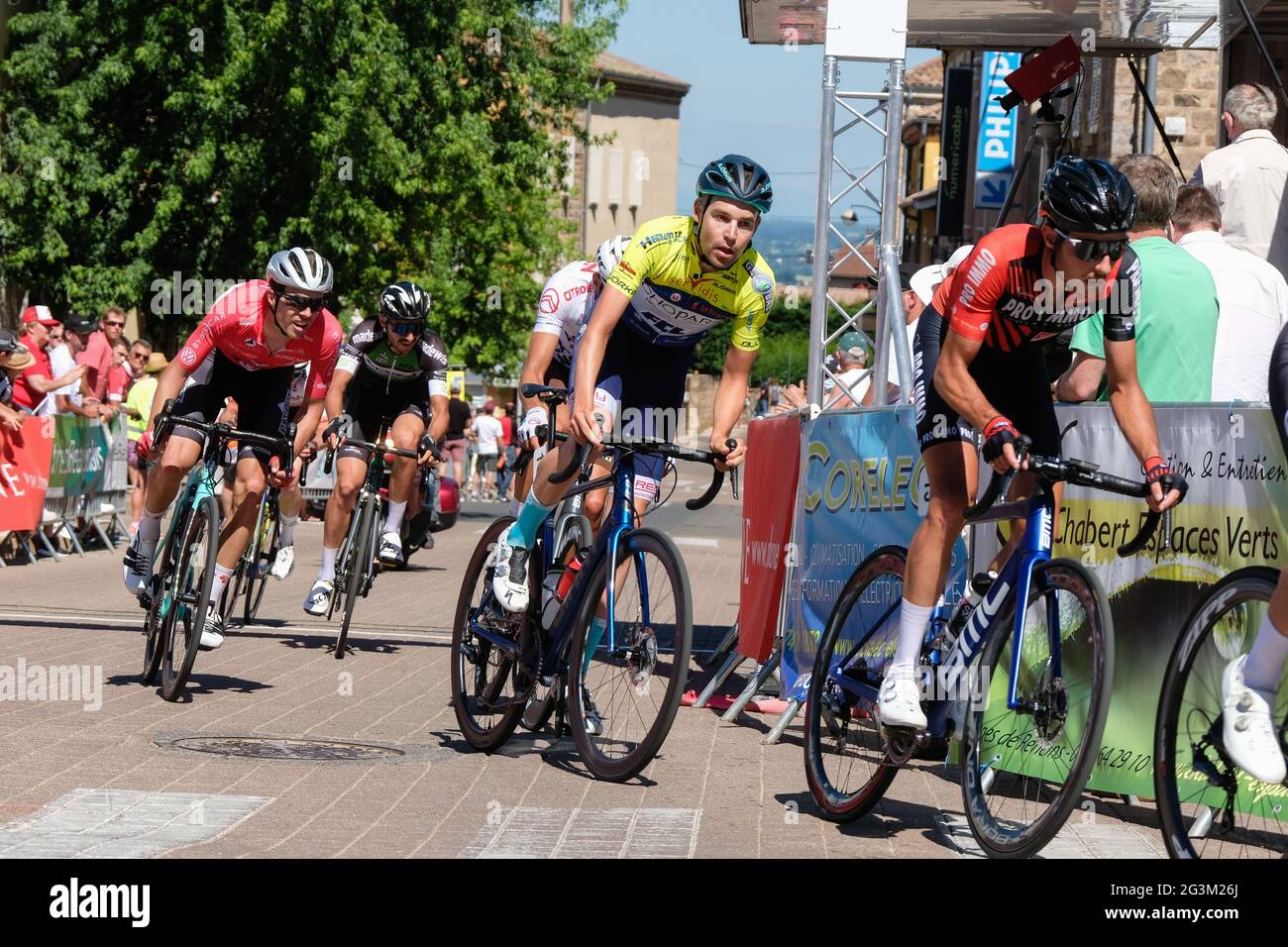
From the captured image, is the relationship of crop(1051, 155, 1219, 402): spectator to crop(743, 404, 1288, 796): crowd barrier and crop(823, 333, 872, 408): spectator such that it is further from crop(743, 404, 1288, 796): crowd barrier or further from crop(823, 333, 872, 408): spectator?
crop(823, 333, 872, 408): spectator

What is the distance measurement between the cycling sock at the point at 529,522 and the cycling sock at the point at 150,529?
8.44 ft

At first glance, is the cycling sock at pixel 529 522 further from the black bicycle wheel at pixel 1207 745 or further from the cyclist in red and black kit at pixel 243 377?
the black bicycle wheel at pixel 1207 745

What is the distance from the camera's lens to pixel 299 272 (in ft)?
29.6

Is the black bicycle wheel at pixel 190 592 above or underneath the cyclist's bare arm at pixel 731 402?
underneath

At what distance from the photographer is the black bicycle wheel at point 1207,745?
5066mm

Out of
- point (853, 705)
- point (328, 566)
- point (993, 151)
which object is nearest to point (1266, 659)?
point (853, 705)

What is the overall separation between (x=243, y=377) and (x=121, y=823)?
4185 mm

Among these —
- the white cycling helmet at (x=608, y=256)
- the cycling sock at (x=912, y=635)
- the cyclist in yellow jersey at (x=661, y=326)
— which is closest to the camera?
the cycling sock at (x=912, y=635)

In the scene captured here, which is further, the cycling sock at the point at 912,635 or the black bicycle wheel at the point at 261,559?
the black bicycle wheel at the point at 261,559

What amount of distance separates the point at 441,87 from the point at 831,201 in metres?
24.8

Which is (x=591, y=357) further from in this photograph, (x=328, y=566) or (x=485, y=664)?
(x=328, y=566)

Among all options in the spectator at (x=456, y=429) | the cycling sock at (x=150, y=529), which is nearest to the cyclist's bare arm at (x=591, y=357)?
the cycling sock at (x=150, y=529)

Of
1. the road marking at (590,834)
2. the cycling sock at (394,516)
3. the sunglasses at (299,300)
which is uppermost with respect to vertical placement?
the sunglasses at (299,300)
